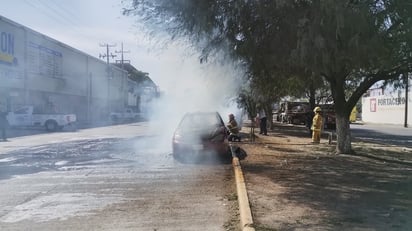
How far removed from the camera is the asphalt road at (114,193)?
7059 millimetres

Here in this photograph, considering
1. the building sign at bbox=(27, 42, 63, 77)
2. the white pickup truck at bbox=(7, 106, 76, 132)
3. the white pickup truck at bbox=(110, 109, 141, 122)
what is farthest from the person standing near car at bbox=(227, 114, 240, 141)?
the white pickup truck at bbox=(110, 109, 141, 122)

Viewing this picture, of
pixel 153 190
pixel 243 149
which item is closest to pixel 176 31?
pixel 153 190

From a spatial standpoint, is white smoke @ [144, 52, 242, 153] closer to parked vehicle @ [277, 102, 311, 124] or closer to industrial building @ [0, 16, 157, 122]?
industrial building @ [0, 16, 157, 122]

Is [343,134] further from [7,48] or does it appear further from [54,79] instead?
[54,79]

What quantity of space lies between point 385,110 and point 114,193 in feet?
175

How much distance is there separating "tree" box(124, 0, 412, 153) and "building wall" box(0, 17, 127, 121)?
18.5 meters

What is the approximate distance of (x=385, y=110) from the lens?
58188 mm

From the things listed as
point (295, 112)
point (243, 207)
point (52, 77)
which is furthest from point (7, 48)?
point (295, 112)

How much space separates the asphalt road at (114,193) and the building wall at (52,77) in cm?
1428

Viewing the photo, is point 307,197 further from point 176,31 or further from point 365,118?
point 365,118

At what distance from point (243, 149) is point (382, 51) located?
9793 millimetres

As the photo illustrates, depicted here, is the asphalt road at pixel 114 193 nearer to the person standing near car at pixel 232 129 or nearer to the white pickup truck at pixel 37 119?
the person standing near car at pixel 232 129

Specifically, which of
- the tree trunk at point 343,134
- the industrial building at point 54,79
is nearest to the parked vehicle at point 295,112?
the industrial building at point 54,79

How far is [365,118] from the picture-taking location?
6694 cm
